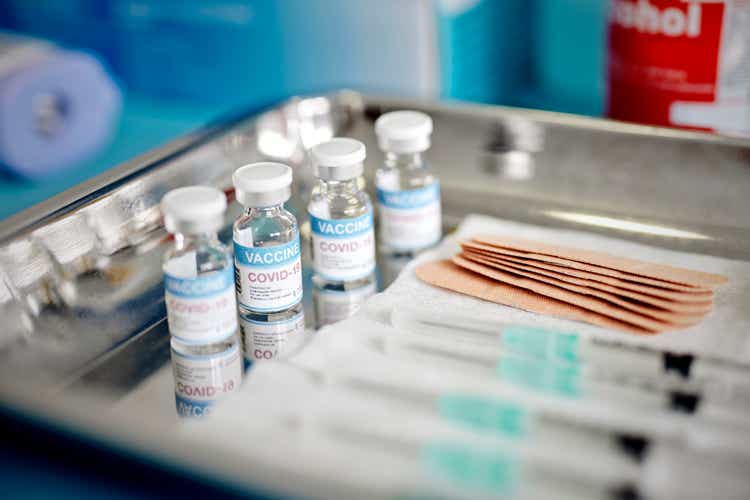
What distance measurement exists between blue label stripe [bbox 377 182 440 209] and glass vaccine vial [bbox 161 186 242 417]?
0.43ft

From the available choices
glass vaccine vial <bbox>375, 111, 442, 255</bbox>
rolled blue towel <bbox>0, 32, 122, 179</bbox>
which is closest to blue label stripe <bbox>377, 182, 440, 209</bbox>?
glass vaccine vial <bbox>375, 111, 442, 255</bbox>

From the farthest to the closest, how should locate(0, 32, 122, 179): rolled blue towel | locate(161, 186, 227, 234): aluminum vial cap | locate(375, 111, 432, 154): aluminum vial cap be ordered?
1. locate(0, 32, 122, 179): rolled blue towel
2. locate(375, 111, 432, 154): aluminum vial cap
3. locate(161, 186, 227, 234): aluminum vial cap

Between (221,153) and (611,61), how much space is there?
32 centimetres

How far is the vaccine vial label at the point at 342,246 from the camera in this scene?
57 centimetres

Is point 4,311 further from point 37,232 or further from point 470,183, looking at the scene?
point 470,183

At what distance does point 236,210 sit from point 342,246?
0.11 meters

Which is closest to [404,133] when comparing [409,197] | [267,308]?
[409,197]

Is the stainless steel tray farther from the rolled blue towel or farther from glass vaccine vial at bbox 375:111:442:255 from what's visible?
the rolled blue towel

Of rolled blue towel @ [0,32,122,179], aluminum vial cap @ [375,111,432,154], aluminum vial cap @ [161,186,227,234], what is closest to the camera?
aluminum vial cap @ [161,186,227,234]

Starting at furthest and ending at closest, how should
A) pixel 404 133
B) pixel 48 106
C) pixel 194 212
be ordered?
pixel 48 106 < pixel 404 133 < pixel 194 212

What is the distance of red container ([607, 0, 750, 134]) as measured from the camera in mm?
666

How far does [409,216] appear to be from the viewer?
2.02 ft

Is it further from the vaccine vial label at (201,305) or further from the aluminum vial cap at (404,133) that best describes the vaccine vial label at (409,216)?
the vaccine vial label at (201,305)

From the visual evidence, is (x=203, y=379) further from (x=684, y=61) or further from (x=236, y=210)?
(x=684, y=61)
